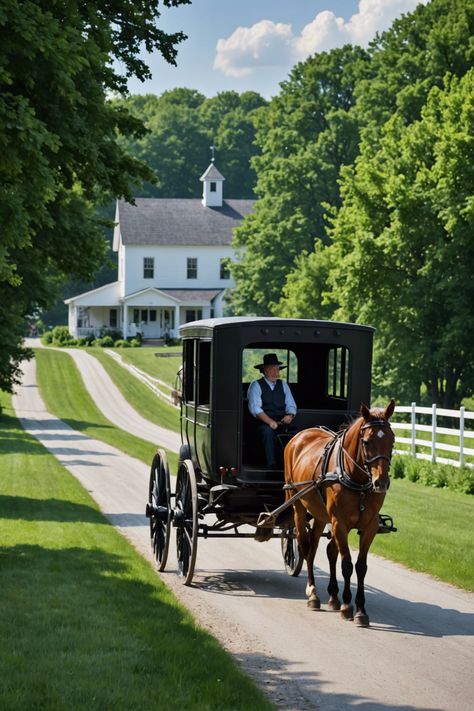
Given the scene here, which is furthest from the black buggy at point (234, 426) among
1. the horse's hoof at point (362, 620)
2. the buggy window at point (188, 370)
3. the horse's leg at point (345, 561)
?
the horse's hoof at point (362, 620)

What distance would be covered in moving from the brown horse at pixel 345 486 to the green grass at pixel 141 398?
36308 millimetres

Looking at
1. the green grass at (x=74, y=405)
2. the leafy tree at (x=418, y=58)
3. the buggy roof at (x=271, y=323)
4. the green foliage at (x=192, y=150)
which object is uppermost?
the green foliage at (x=192, y=150)

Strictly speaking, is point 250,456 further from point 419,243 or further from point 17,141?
point 419,243

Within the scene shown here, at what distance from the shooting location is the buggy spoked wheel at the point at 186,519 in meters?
12.1

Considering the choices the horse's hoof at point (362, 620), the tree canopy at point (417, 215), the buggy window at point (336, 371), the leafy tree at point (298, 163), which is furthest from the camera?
the leafy tree at point (298, 163)

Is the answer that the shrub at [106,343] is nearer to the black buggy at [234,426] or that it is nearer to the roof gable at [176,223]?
the roof gable at [176,223]

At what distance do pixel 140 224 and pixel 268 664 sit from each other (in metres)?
86.9

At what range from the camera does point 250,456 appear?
13.4 meters

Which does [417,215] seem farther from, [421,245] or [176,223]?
[176,223]

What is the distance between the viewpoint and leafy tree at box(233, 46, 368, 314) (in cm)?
6228

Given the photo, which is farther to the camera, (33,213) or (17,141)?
(33,213)

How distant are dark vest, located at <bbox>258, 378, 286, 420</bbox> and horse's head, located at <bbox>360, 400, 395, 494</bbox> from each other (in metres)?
2.69

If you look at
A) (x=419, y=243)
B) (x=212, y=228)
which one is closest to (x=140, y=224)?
(x=212, y=228)

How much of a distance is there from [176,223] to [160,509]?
8290 centimetres
